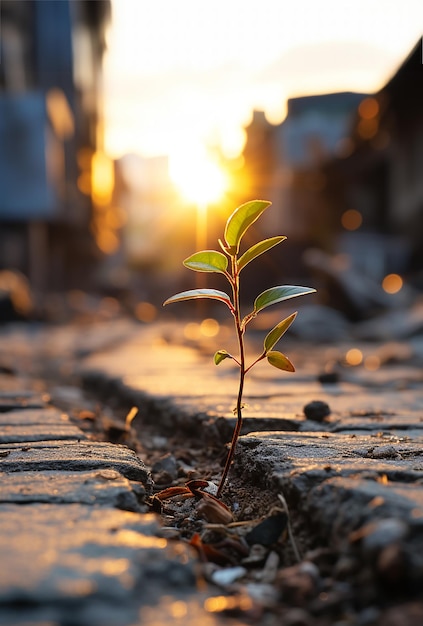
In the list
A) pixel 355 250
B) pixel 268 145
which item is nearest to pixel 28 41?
pixel 355 250

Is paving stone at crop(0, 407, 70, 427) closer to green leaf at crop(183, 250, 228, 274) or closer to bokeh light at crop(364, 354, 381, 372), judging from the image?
green leaf at crop(183, 250, 228, 274)

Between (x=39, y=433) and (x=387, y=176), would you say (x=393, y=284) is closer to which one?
(x=387, y=176)

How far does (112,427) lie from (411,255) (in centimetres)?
1221

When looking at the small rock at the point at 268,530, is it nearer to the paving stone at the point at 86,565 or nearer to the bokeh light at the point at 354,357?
the paving stone at the point at 86,565

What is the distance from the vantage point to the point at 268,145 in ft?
99.6

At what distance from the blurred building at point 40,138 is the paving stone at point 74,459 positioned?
49.8 feet

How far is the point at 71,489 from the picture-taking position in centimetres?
125

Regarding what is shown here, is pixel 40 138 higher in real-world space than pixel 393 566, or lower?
higher

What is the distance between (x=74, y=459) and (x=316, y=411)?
85 centimetres

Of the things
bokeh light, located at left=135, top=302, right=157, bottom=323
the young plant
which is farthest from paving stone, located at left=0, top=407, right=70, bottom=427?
bokeh light, located at left=135, top=302, right=157, bottom=323

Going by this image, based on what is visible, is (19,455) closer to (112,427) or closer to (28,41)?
(112,427)

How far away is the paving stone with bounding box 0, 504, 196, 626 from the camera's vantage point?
0.80m

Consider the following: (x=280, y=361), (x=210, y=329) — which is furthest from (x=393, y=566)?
(x=210, y=329)

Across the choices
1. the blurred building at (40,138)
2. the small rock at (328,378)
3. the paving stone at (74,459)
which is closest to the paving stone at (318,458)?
the paving stone at (74,459)
